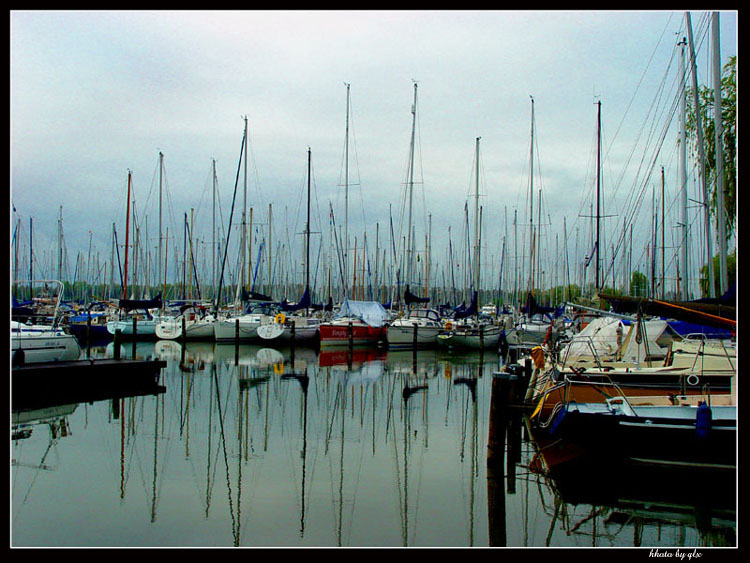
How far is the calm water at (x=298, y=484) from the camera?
1027cm

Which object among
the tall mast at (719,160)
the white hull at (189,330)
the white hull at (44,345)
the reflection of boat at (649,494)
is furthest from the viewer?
the white hull at (189,330)

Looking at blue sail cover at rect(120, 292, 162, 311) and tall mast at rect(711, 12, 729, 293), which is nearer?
tall mast at rect(711, 12, 729, 293)

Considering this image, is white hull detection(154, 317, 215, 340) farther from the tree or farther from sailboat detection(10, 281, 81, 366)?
the tree

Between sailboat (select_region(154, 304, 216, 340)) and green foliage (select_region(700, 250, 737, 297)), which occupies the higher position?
green foliage (select_region(700, 250, 737, 297))

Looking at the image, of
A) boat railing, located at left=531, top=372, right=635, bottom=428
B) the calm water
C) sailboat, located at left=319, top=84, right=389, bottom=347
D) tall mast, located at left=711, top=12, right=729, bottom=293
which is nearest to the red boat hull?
sailboat, located at left=319, top=84, right=389, bottom=347

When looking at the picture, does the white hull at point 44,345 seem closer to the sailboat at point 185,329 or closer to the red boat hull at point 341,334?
the red boat hull at point 341,334

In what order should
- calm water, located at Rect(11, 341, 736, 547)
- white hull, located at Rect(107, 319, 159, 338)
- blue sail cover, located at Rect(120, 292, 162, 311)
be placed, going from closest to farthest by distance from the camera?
1. calm water, located at Rect(11, 341, 736, 547)
2. blue sail cover, located at Rect(120, 292, 162, 311)
3. white hull, located at Rect(107, 319, 159, 338)

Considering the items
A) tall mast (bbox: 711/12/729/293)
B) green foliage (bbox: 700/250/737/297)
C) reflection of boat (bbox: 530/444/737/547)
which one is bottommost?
reflection of boat (bbox: 530/444/737/547)

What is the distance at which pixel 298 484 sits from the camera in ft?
41.7

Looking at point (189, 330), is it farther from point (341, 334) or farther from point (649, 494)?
point (649, 494)

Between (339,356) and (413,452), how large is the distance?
82.6 ft

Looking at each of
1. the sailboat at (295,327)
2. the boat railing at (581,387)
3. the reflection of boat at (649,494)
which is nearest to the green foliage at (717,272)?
the boat railing at (581,387)

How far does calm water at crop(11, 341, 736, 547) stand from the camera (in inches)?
404
